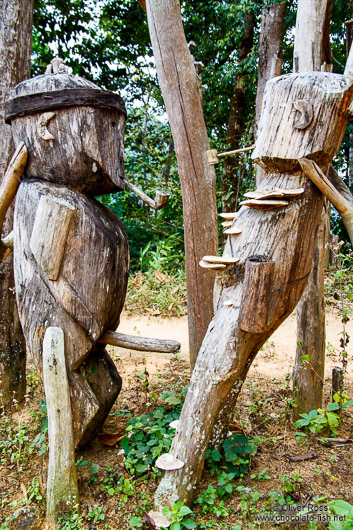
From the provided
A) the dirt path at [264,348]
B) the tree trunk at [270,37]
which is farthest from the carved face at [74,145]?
the tree trunk at [270,37]

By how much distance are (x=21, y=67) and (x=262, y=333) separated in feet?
9.01

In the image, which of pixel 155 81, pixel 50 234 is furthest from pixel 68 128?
pixel 155 81

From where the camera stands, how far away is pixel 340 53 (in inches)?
350

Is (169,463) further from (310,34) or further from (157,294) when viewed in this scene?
(157,294)

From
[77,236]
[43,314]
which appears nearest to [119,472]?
[43,314]

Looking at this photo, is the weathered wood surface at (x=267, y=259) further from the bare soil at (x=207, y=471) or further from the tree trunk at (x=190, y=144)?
the tree trunk at (x=190, y=144)

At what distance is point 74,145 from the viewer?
227cm

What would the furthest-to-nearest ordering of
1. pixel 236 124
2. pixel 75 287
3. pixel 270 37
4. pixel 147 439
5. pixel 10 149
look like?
pixel 236 124, pixel 270 37, pixel 10 149, pixel 147 439, pixel 75 287

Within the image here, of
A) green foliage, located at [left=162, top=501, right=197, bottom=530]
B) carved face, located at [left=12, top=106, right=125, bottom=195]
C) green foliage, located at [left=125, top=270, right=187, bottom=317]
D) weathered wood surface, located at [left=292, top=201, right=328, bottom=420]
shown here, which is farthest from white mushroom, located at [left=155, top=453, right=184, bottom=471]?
green foliage, located at [left=125, top=270, right=187, bottom=317]

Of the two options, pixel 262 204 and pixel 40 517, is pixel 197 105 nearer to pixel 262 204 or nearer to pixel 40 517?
pixel 262 204

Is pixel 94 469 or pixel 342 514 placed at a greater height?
pixel 342 514

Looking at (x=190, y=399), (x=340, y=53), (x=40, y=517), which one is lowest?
(x=40, y=517)

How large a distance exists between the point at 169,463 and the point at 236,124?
768cm

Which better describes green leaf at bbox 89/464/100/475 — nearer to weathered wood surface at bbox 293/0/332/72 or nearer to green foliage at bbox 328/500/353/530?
green foliage at bbox 328/500/353/530
